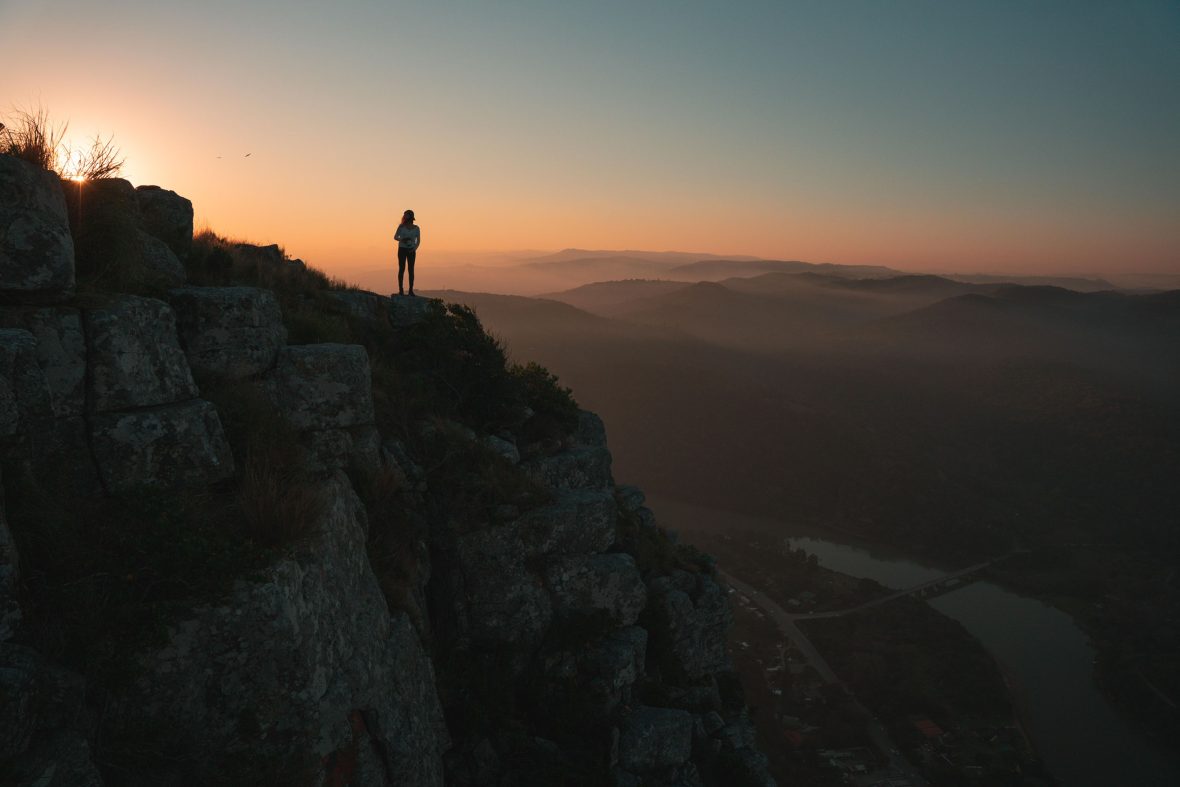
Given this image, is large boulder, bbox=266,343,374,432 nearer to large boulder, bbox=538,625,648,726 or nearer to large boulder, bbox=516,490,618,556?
large boulder, bbox=516,490,618,556

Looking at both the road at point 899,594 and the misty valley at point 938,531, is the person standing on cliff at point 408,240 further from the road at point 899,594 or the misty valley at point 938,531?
the road at point 899,594

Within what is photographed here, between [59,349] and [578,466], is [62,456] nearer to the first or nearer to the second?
[59,349]

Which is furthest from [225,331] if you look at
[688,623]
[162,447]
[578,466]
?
[688,623]

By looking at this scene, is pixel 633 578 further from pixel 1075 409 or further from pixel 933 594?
pixel 1075 409

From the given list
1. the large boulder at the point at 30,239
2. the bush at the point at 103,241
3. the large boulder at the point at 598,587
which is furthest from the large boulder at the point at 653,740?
the large boulder at the point at 30,239

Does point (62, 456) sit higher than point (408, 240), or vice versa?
point (408, 240)

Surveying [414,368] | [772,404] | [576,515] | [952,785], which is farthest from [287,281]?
[772,404]

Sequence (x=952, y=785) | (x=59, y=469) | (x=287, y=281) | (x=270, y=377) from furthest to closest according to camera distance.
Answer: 1. (x=952, y=785)
2. (x=287, y=281)
3. (x=270, y=377)
4. (x=59, y=469)

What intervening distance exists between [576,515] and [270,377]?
6.13 meters

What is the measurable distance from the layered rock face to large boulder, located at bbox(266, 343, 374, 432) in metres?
0.03

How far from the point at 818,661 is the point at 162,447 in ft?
245

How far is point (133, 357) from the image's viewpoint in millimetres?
7184

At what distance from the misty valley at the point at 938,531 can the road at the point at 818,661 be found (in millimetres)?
1102

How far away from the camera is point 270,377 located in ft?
31.1
